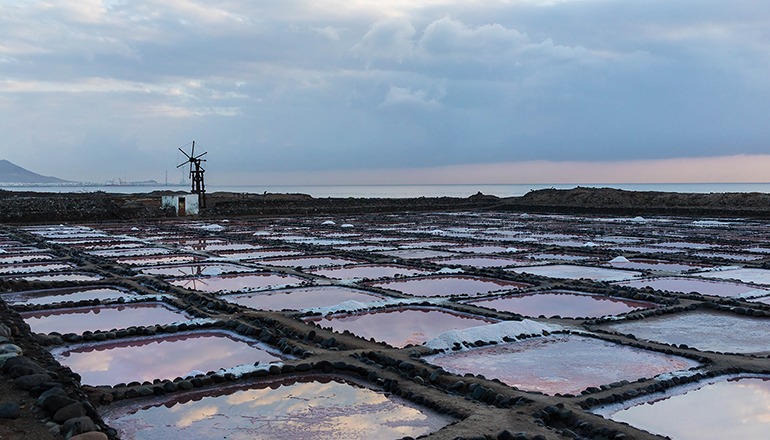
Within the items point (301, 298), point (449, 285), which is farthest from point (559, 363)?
point (449, 285)

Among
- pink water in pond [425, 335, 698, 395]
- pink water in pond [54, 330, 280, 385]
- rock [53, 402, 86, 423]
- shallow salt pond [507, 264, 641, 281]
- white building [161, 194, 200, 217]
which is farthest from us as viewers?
white building [161, 194, 200, 217]

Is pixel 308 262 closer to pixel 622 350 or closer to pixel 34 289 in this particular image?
pixel 34 289

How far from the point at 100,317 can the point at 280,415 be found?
4.37 meters

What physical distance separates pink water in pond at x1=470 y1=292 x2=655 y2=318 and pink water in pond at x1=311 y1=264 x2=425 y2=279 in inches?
111

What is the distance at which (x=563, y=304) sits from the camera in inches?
366

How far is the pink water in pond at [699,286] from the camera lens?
10102 millimetres

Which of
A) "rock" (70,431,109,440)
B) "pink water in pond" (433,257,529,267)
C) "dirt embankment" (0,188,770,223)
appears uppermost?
"dirt embankment" (0,188,770,223)

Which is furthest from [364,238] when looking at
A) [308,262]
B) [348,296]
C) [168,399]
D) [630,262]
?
[168,399]

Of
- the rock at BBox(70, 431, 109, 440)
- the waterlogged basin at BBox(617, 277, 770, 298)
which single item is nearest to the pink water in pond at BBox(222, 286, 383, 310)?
the waterlogged basin at BBox(617, 277, 770, 298)

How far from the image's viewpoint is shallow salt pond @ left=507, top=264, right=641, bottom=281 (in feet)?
38.6

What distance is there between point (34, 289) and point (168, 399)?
621 cm

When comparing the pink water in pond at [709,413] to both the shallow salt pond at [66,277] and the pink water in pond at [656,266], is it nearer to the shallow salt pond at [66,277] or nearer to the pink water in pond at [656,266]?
the pink water in pond at [656,266]

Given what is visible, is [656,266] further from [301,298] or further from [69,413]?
[69,413]

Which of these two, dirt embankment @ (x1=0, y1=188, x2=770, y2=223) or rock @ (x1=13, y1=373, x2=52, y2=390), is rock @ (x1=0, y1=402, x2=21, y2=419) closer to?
rock @ (x1=13, y1=373, x2=52, y2=390)
